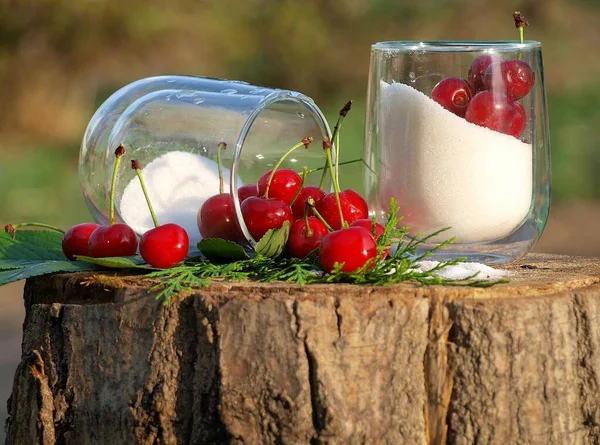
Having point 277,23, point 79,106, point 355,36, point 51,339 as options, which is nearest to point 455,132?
point 51,339

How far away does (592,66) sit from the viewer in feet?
35.3

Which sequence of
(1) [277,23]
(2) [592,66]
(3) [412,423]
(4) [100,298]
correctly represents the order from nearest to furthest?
(3) [412,423] < (4) [100,298] < (1) [277,23] < (2) [592,66]

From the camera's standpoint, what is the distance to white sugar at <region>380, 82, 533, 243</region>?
6.34ft

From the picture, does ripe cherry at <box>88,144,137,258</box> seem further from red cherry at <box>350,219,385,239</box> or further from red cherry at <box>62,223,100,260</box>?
red cherry at <box>350,219,385,239</box>

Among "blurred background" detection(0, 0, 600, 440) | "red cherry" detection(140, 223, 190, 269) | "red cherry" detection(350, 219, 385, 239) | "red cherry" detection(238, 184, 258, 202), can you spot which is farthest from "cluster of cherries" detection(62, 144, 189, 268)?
"blurred background" detection(0, 0, 600, 440)

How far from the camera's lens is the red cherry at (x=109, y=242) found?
6.43ft

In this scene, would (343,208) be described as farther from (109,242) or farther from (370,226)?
(109,242)

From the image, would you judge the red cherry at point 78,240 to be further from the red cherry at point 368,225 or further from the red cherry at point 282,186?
the red cherry at point 368,225

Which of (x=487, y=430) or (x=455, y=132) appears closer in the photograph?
(x=487, y=430)

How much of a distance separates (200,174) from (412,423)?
0.81 metres

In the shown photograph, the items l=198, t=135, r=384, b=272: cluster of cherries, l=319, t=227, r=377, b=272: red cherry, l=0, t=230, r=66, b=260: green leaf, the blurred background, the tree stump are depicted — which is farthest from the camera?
the blurred background

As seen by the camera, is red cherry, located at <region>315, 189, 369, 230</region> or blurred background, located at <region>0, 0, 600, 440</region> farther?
blurred background, located at <region>0, 0, 600, 440</region>

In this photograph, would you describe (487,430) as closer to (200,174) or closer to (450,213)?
(450,213)

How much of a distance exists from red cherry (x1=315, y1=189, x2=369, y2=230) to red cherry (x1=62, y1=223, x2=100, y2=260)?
1.62 ft
